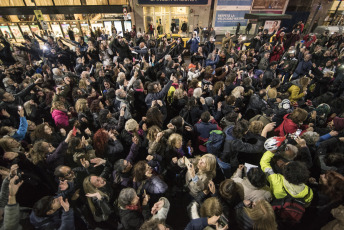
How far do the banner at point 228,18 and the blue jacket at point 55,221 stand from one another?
18.9 m

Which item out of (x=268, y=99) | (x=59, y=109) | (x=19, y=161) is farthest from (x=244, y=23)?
(x=19, y=161)

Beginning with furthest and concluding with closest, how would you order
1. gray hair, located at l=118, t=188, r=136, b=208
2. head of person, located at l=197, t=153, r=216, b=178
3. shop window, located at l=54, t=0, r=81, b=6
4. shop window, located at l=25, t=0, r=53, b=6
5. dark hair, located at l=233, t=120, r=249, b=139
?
1. shop window, located at l=54, t=0, r=81, b=6
2. shop window, located at l=25, t=0, r=53, b=6
3. dark hair, located at l=233, t=120, r=249, b=139
4. head of person, located at l=197, t=153, r=216, b=178
5. gray hair, located at l=118, t=188, r=136, b=208

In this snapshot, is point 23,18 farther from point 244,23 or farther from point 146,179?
point 244,23

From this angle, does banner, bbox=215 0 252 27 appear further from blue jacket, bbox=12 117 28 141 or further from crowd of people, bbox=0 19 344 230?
blue jacket, bbox=12 117 28 141

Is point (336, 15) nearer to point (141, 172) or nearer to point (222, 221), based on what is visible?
point (222, 221)

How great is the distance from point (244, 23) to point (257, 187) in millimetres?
19487

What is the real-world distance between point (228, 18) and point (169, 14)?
5.97m

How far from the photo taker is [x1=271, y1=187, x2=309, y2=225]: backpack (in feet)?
7.34

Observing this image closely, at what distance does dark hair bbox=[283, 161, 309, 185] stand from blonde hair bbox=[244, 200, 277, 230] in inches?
21.4

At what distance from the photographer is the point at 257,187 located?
2291 millimetres

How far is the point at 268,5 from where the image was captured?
1716cm

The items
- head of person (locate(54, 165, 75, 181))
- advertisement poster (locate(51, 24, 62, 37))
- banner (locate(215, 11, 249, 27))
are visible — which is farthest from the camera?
banner (locate(215, 11, 249, 27))

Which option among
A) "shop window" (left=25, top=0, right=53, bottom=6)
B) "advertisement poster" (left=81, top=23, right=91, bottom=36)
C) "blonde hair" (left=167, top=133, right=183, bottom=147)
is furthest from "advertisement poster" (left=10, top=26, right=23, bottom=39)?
"blonde hair" (left=167, top=133, right=183, bottom=147)

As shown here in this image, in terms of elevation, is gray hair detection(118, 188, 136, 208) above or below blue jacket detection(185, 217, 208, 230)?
above
